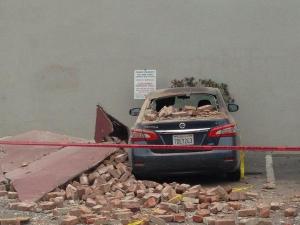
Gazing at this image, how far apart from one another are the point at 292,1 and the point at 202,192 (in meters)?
7.19

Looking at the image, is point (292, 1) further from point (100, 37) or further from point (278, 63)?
point (100, 37)

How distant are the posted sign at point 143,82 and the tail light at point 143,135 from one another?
16.2 feet

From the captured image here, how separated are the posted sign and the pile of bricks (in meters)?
4.83

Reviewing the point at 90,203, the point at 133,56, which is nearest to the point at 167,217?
the point at 90,203

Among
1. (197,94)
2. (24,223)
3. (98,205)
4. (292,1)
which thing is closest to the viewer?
(24,223)

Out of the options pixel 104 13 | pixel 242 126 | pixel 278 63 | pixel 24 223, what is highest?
pixel 104 13

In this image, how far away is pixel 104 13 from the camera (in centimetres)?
1426

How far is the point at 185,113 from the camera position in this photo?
9320 millimetres

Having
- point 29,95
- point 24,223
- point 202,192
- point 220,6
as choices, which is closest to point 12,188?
→ point 24,223

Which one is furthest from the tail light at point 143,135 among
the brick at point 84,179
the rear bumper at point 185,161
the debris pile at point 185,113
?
the brick at point 84,179

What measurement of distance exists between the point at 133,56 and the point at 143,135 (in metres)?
Result: 5.36

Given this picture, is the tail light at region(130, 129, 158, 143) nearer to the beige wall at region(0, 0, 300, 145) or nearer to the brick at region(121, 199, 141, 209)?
the brick at region(121, 199, 141, 209)

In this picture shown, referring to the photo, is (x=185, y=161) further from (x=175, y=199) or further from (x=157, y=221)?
(x=157, y=221)

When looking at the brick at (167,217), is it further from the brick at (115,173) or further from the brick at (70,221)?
the brick at (115,173)
